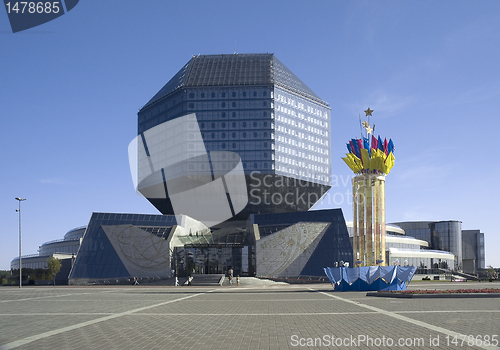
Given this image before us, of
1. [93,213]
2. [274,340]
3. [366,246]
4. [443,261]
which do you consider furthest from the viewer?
[443,261]

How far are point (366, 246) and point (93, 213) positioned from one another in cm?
4214

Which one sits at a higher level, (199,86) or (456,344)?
(199,86)

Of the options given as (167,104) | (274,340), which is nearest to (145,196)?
(167,104)

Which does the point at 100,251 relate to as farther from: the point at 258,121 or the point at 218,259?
the point at 258,121

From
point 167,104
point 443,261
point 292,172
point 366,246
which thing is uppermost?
point 167,104

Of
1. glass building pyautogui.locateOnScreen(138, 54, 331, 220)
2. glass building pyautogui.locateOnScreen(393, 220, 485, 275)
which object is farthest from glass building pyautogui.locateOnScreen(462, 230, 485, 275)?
glass building pyautogui.locateOnScreen(138, 54, 331, 220)

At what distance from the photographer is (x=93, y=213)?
77.5 meters

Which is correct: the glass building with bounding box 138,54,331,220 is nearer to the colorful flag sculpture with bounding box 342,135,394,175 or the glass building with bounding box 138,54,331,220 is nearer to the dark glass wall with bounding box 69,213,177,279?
the dark glass wall with bounding box 69,213,177,279

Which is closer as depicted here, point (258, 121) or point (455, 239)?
point (258, 121)

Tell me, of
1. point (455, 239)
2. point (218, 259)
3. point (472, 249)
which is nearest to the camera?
point (218, 259)

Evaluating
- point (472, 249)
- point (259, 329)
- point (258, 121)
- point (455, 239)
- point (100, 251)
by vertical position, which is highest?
point (258, 121)

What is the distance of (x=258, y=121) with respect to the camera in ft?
370

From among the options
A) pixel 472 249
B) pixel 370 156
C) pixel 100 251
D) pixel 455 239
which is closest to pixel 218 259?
pixel 100 251

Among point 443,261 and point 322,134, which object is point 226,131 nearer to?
point 322,134
